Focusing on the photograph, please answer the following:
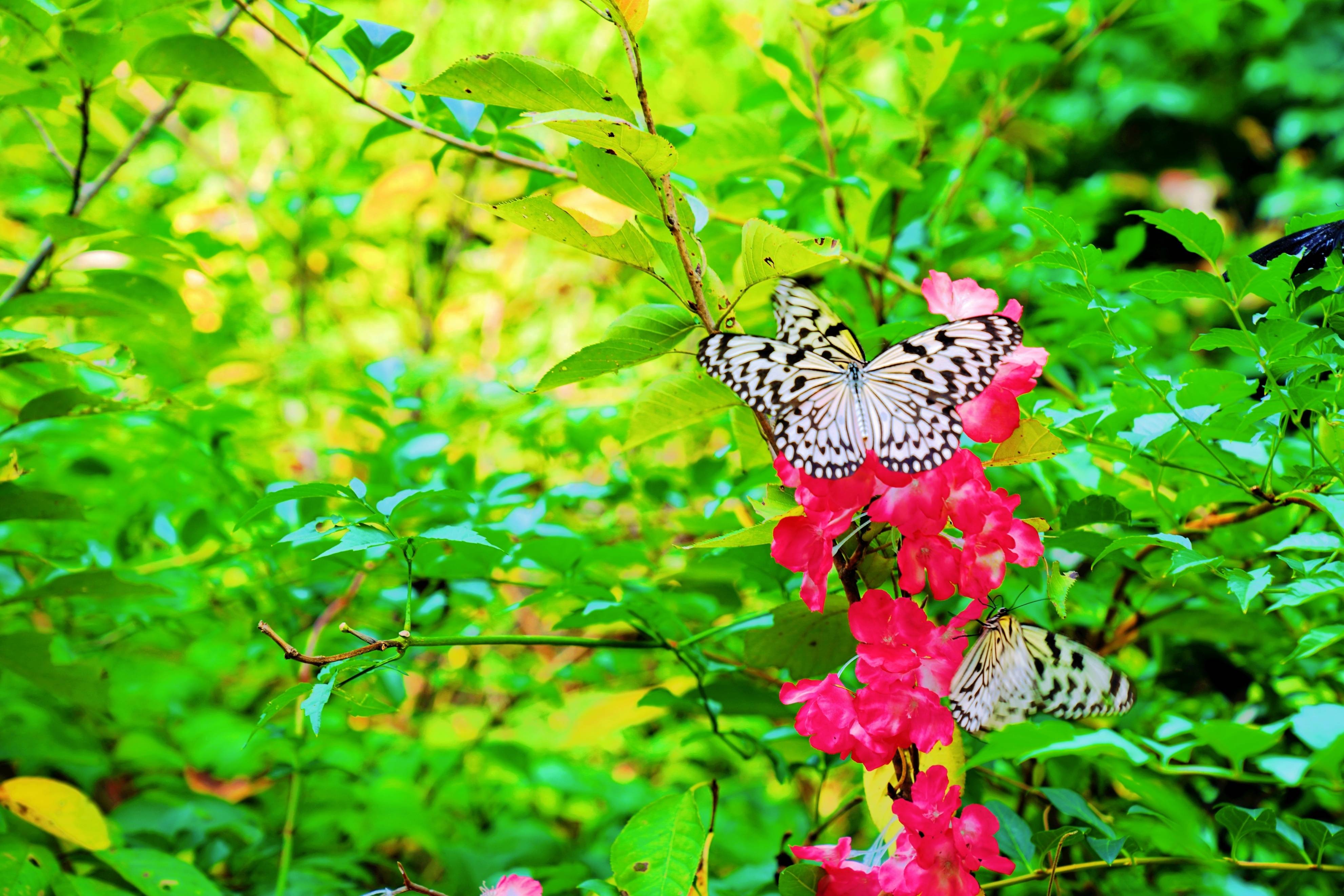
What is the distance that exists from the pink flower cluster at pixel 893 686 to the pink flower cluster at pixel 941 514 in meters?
0.03

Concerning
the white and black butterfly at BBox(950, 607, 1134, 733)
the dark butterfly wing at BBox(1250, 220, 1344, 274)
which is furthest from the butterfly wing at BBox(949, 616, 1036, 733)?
the dark butterfly wing at BBox(1250, 220, 1344, 274)

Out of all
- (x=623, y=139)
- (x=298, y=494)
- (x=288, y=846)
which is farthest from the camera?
(x=288, y=846)

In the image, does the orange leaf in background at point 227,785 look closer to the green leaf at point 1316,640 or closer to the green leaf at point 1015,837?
the green leaf at point 1015,837

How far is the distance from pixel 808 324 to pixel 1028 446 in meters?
0.17

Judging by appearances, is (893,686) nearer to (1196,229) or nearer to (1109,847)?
(1109,847)

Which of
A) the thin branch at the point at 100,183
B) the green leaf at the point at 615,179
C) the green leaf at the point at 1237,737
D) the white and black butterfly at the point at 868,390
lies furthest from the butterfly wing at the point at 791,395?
the thin branch at the point at 100,183

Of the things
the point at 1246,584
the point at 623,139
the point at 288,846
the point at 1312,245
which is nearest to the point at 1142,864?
the point at 1246,584

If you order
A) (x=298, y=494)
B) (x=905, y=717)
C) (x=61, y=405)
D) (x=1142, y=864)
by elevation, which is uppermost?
(x=61, y=405)

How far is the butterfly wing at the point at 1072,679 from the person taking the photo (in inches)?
26.4

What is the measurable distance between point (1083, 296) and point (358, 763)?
135cm

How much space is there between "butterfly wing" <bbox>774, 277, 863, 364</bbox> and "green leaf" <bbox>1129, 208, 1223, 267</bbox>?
24cm

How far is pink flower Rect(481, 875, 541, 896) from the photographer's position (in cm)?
68

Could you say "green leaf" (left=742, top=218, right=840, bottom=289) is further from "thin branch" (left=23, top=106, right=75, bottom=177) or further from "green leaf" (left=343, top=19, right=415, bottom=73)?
"thin branch" (left=23, top=106, right=75, bottom=177)

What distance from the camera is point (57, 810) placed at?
889 millimetres
